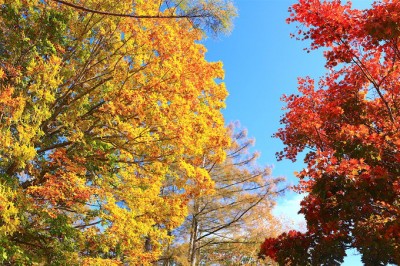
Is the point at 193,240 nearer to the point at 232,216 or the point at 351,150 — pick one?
the point at 232,216

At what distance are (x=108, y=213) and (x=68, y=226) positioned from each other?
2.42 feet

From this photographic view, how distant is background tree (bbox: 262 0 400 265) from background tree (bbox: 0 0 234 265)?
241 centimetres

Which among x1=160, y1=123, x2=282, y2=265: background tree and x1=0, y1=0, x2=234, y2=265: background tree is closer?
x1=0, y1=0, x2=234, y2=265: background tree

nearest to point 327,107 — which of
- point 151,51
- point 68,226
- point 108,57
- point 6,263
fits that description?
point 151,51

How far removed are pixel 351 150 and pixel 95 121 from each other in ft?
15.1

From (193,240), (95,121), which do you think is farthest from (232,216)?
(95,121)

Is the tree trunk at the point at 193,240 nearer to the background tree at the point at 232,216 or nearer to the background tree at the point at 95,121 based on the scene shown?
the background tree at the point at 232,216

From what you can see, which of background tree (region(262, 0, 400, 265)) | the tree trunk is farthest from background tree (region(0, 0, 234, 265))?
the tree trunk

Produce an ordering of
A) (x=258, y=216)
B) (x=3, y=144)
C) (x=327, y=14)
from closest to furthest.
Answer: (x=3, y=144)
(x=327, y=14)
(x=258, y=216)

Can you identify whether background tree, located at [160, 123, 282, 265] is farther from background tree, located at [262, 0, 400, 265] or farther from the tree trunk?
background tree, located at [262, 0, 400, 265]

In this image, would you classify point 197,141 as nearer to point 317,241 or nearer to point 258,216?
point 317,241

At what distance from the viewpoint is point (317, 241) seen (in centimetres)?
615

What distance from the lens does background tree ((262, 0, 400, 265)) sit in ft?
17.0

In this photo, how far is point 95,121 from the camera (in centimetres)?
697
